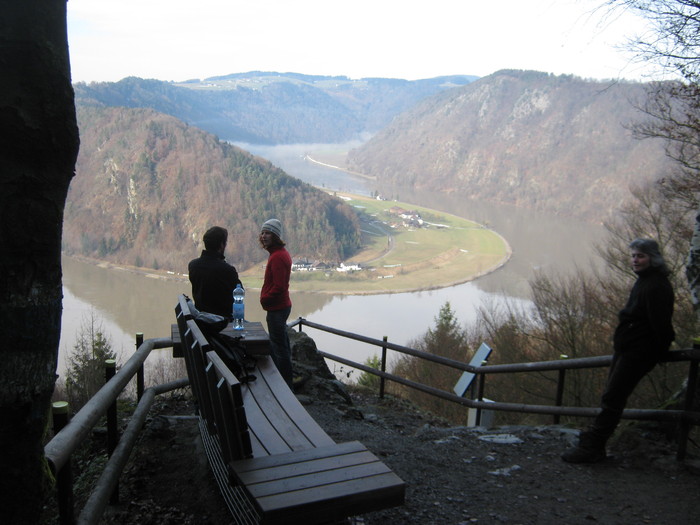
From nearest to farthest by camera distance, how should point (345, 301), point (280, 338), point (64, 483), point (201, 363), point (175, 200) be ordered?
point (64, 483), point (201, 363), point (280, 338), point (345, 301), point (175, 200)

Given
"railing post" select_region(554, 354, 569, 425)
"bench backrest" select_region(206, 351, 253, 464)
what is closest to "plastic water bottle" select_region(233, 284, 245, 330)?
"bench backrest" select_region(206, 351, 253, 464)

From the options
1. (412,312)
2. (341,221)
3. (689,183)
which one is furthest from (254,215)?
(689,183)

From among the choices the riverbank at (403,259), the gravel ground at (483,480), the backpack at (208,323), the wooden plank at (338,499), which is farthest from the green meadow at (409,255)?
the wooden plank at (338,499)

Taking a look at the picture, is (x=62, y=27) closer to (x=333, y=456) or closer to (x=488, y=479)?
(x=333, y=456)

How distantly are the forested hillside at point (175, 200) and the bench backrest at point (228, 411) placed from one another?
93.1m

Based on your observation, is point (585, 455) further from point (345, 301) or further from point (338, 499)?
point (345, 301)

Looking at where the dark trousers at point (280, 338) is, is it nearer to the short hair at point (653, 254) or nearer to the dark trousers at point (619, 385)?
the dark trousers at point (619, 385)

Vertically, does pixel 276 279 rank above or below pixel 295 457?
above

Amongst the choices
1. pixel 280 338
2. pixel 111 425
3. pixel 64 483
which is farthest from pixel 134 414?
pixel 280 338

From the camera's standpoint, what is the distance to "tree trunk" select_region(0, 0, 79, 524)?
5.37 ft

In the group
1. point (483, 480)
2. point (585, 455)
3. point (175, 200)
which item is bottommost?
point (175, 200)

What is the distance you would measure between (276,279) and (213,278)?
1.93 ft

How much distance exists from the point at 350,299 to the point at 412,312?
9.98 meters

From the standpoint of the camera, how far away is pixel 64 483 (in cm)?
212
